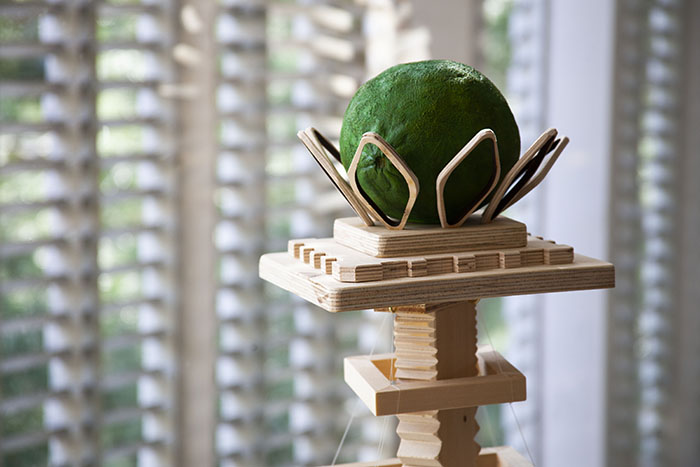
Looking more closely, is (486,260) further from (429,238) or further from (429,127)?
(429,127)

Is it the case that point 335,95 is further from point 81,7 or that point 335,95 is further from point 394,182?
point 394,182

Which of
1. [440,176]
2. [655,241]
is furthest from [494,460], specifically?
[655,241]

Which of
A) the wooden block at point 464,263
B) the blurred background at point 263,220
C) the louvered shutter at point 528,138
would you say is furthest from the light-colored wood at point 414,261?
the louvered shutter at point 528,138

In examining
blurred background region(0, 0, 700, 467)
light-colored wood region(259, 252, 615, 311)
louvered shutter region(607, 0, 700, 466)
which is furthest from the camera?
louvered shutter region(607, 0, 700, 466)

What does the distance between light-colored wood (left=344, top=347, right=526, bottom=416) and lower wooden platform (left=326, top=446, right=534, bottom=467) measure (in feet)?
0.49

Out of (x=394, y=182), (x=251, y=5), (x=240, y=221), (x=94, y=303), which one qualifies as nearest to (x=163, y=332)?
(x=94, y=303)

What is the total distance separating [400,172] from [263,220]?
1006 mm

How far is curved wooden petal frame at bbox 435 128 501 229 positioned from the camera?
933 millimetres

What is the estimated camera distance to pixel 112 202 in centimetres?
171

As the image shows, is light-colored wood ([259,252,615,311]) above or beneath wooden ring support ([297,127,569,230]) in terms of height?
beneath

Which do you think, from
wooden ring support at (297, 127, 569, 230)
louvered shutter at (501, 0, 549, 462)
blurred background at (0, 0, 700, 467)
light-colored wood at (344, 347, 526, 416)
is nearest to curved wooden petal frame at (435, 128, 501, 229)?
wooden ring support at (297, 127, 569, 230)

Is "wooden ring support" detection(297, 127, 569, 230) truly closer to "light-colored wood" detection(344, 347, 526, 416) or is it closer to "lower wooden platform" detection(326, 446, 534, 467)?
"light-colored wood" detection(344, 347, 526, 416)

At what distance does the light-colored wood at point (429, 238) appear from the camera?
3.15 ft

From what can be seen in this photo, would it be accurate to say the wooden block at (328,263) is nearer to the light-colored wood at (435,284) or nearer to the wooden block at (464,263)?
the light-colored wood at (435,284)
